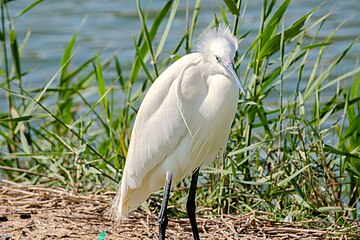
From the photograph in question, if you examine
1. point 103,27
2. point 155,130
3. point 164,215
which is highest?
point 103,27

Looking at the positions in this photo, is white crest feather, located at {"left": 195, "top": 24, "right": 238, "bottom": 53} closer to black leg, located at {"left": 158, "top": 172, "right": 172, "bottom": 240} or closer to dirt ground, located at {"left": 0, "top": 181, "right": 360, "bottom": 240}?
black leg, located at {"left": 158, "top": 172, "right": 172, "bottom": 240}

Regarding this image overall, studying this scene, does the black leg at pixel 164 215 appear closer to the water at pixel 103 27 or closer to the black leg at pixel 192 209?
the black leg at pixel 192 209

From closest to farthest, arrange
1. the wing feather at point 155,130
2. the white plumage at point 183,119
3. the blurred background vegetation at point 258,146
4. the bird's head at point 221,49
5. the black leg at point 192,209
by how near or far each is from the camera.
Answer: the bird's head at point 221,49 < the white plumage at point 183,119 < the wing feather at point 155,130 < the black leg at point 192,209 < the blurred background vegetation at point 258,146

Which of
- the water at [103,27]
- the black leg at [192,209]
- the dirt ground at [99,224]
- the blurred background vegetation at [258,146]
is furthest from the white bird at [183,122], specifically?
the water at [103,27]

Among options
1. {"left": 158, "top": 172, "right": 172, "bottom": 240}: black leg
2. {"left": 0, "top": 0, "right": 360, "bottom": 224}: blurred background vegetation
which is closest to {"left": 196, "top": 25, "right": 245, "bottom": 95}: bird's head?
{"left": 0, "top": 0, "right": 360, "bottom": 224}: blurred background vegetation

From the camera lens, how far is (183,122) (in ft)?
11.9

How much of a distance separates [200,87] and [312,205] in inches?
33.0

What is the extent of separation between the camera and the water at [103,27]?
820 centimetres

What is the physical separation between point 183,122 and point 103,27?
5.78m

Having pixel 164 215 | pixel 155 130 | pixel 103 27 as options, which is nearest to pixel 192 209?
pixel 164 215

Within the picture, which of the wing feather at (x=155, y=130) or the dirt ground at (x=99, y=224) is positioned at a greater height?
the wing feather at (x=155, y=130)

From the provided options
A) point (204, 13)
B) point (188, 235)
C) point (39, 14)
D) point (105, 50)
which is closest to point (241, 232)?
point (188, 235)

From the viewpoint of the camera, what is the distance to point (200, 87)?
3.58 m

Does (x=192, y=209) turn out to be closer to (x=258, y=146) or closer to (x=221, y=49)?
(x=258, y=146)
